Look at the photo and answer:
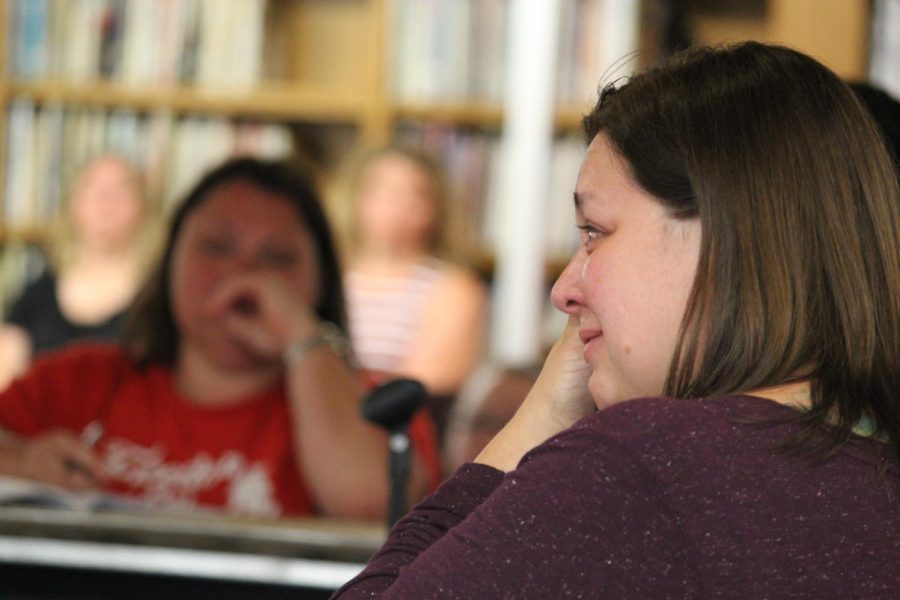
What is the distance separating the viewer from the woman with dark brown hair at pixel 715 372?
0.74 m

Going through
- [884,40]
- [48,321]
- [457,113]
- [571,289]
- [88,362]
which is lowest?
[48,321]

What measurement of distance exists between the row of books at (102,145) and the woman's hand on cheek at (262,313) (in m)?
1.61

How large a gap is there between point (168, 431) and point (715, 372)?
4.35 ft

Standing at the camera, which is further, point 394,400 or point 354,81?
point 354,81

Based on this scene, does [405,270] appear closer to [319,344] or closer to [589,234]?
[319,344]

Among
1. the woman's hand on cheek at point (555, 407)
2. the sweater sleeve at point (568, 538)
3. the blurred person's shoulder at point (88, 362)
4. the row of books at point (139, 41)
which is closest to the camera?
the sweater sleeve at point (568, 538)

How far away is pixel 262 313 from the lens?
205 cm

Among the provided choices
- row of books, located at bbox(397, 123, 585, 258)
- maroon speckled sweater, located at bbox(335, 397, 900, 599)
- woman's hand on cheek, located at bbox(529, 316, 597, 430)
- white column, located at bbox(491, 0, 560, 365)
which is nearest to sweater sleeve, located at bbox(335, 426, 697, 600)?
maroon speckled sweater, located at bbox(335, 397, 900, 599)

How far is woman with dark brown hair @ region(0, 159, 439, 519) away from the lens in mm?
1970

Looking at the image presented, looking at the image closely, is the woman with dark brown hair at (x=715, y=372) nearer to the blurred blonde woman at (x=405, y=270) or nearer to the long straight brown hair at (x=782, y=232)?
the long straight brown hair at (x=782, y=232)

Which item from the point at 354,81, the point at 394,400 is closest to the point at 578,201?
the point at 394,400

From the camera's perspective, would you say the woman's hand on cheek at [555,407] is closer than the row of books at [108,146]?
Yes

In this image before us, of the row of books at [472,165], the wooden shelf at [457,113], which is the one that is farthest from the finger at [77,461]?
the wooden shelf at [457,113]

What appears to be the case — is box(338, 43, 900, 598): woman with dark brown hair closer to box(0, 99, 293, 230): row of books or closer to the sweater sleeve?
the sweater sleeve
